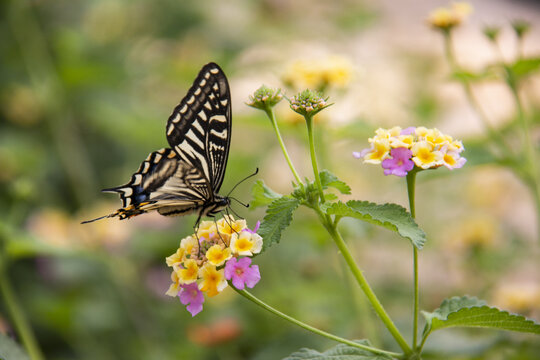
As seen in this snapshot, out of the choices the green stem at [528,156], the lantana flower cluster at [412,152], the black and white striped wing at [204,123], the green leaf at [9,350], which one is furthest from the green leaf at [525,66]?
the green leaf at [9,350]

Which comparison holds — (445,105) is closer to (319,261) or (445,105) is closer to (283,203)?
(319,261)

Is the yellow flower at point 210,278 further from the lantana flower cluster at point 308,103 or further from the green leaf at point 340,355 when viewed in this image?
the lantana flower cluster at point 308,103

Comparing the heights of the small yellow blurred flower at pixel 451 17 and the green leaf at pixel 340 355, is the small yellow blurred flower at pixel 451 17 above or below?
above

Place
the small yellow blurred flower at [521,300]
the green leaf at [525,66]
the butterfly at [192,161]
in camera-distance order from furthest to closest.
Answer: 1. the small yellow blurred flower at [521,300]
2. the green leaf at [525,66]
3. the butterfly at [192,161]

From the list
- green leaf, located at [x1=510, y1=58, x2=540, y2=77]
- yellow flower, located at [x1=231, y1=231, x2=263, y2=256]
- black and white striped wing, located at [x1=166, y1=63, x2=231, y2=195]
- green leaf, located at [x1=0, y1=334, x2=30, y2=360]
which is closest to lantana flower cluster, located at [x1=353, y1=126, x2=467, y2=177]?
yellow flower, located at [x1=231, y1=231, x2=263, y2=256]

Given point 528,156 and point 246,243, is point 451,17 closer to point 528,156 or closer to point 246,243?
point 528,156

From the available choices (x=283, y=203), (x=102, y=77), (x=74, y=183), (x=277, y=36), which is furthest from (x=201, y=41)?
(x=283, y=203)
